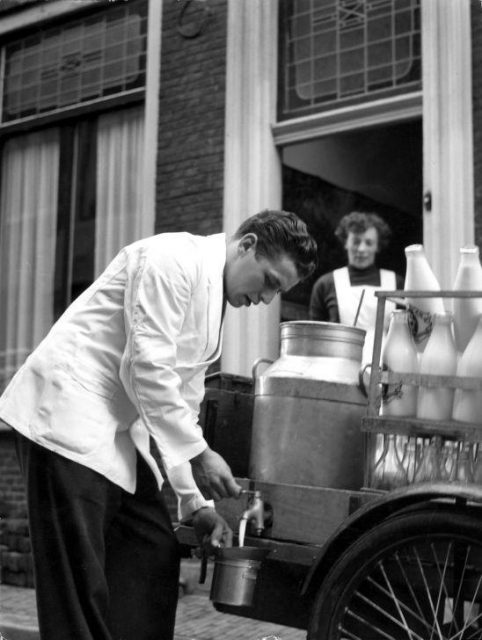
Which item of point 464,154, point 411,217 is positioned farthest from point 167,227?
point 464,154

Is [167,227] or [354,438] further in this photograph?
[167,227]

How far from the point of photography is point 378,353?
134 inches

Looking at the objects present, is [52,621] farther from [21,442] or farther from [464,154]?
[464,154]

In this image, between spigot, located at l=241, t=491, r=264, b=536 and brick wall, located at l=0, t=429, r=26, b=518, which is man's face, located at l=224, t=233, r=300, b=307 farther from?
brick wall, located at l=0, t=429, r=26, b=518

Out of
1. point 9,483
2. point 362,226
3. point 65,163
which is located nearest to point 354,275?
point 362,226

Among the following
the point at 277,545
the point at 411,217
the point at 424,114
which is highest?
the point at 424,114

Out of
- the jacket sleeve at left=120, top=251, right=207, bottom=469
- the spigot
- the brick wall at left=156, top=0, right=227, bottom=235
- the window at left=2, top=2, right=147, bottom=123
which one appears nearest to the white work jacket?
the jacket sleeve at left=120, top=251, right=207, bottom=469

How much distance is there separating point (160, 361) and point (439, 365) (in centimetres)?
93

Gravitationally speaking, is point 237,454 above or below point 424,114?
below

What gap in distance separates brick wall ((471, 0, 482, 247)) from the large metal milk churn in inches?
111

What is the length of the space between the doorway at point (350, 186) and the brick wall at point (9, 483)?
2534mm

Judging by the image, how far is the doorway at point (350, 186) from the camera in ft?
24.0

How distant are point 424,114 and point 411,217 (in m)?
0.96

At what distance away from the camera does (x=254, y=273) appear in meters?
3.36
